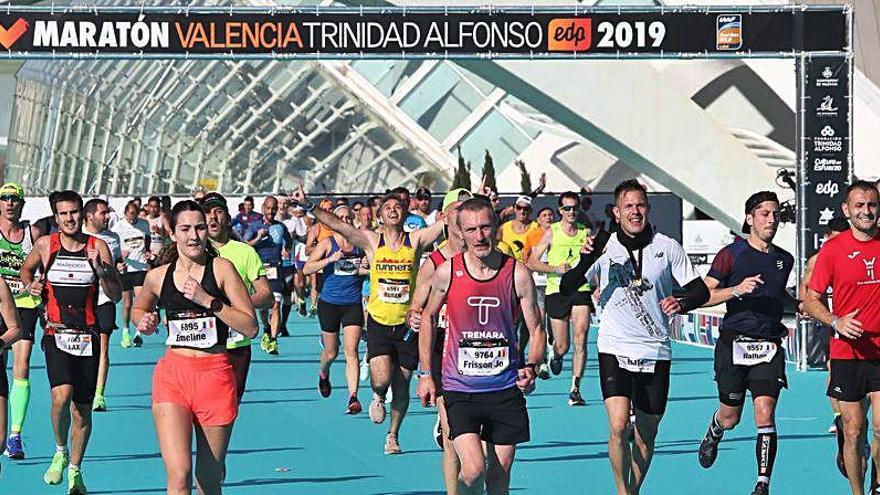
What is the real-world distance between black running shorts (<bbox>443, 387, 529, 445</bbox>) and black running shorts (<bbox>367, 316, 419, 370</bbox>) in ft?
14.2

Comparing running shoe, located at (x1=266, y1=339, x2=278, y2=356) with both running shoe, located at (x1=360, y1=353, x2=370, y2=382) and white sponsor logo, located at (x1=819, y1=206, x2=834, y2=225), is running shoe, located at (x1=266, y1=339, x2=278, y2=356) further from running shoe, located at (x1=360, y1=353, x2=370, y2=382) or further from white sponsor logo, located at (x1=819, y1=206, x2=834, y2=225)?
white sponsor logo, located at (x1=819, y1=206, x2=834, y2=225)

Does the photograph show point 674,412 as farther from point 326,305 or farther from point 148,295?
point 148,295

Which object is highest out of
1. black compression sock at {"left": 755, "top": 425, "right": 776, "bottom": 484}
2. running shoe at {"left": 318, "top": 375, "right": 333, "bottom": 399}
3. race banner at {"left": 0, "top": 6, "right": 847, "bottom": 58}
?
race banner at {"left": 0, "top": 6, "right": 847, "bottom": 58}

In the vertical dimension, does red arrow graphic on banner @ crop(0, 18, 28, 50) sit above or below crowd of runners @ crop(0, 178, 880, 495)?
above

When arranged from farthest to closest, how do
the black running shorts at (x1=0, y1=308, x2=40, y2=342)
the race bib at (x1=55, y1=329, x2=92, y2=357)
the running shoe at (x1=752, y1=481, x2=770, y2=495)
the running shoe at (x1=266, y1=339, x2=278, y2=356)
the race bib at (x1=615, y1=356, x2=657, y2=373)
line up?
1. the running shoe at (x1=266, y1=339, x2=278, y2=356)
2. the black running shorts at (x1=0, y1=308, x2=40, y2=342)
3. the race bib at (x1=55, y1=329, x2=92, y2=357)
4. the running shoe at (x1=752, y1=481, x2=770, y2=495)
5. the race bib at (x1=615, y1=356, x2=657, y2=373)

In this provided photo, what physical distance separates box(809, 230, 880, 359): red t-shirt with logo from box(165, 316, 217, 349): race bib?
3.44 m

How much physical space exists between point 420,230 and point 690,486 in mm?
2928

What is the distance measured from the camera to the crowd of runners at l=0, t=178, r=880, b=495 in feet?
26.3

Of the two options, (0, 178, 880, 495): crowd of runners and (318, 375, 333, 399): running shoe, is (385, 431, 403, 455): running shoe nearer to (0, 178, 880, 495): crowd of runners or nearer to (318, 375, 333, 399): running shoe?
(0, 178, 880, 495): crowd of runners

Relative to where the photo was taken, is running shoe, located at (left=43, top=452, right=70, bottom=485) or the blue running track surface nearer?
running shoe, located at (left=43, top=452, right=70, bottom=485)

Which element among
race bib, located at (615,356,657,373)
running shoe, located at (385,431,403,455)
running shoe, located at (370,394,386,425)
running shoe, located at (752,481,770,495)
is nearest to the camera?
race bib, located at (615,356,657,373)

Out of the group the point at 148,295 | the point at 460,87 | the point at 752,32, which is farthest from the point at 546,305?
the point at 460,87

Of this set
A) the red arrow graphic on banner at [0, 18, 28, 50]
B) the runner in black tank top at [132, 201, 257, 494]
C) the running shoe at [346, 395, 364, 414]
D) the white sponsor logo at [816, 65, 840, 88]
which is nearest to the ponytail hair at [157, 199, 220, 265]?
the runner in black tank top at [132, 201, 257, 494]

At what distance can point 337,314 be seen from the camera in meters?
15.3
